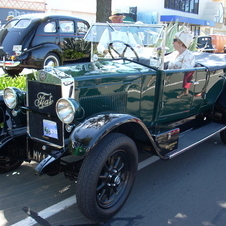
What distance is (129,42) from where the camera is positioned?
157 inches

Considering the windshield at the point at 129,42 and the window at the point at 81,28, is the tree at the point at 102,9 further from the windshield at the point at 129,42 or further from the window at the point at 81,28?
the windshield at the point at 129,42

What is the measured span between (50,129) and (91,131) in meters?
0.70

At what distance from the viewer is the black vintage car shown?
931cm

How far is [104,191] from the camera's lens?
9.23 ft

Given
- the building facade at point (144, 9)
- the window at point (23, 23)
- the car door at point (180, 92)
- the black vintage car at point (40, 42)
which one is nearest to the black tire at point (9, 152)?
the car door at point (180, 92)

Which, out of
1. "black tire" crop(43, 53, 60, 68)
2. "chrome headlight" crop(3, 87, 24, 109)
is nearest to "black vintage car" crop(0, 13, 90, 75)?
"black tire" crop(43, 53, 60, 68)

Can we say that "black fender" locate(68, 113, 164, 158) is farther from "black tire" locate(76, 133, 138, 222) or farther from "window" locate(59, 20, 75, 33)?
"window" locate(59, 20, 75, 33)

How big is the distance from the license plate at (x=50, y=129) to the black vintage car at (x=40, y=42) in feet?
19.0

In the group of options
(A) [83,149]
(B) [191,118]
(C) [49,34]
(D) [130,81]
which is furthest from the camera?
(C) [49,34]

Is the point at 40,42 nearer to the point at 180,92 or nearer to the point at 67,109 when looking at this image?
the point at 180,92

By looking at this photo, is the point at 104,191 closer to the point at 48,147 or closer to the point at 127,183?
the point at 127,183

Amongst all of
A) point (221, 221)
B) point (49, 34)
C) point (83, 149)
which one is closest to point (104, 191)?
point (83, 149)

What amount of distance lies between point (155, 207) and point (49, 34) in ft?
27.5

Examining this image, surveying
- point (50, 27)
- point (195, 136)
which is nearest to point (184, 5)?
point (50, 27)
